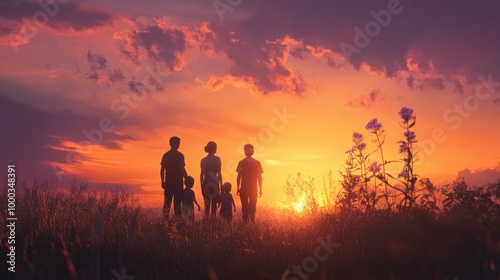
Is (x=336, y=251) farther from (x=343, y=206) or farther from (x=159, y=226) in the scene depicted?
(x=343, y=206)

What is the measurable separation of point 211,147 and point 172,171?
1.24 meters

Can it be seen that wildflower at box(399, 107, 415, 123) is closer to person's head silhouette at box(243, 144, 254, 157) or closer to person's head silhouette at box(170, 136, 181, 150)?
person's head silhouette at box(243, 144, 254, 157)

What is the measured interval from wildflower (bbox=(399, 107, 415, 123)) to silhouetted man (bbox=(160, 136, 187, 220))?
20.6 ft

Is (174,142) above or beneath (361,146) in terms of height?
above

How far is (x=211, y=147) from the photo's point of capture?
13.1 metres

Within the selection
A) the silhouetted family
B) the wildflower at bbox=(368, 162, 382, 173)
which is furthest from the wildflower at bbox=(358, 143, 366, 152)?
the silhouetted family

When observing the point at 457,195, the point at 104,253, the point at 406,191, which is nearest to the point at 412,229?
the point at 406,191

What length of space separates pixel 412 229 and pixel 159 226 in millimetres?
3845

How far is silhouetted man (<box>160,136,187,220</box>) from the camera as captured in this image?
12.8m

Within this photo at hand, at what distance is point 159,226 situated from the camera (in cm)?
763

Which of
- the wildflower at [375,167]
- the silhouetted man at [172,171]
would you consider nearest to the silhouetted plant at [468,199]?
the wildflower at [375,167]

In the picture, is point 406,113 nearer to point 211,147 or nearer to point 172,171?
point 211,147

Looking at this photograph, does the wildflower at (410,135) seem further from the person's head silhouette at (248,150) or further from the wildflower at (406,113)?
the person's head silhouette at (248,150)

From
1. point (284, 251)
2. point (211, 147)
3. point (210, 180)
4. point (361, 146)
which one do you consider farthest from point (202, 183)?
point (284, 251)
